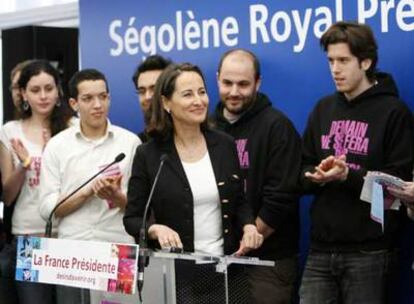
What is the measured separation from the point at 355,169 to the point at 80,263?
3.90 ft

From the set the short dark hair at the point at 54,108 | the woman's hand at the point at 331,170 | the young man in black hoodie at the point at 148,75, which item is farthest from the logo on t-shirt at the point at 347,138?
the short dark hair at the point at 54,108

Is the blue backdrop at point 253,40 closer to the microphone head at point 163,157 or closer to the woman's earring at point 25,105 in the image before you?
the woman's earring at point 25,105

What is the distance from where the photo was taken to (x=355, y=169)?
3572 mm

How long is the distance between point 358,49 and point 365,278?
0.93m

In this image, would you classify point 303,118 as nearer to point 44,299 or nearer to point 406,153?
point 406,153

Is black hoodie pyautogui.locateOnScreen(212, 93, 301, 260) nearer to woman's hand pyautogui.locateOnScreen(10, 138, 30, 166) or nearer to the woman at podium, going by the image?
the woman at podium

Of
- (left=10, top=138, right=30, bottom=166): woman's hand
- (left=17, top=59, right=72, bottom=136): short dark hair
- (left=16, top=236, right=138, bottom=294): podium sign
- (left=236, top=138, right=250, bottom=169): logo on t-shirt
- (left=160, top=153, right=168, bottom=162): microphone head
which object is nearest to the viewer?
(left=16, top=236, right=138, bottom=294): podium sign

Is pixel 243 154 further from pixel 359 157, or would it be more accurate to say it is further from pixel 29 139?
pixel 29 139

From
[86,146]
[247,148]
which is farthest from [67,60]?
[247,148]

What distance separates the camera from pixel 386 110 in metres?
3.62

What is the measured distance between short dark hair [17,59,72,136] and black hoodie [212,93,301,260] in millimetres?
951

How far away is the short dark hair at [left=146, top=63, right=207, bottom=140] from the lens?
11.9ft

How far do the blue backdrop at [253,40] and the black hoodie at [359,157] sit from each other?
1.20 ft

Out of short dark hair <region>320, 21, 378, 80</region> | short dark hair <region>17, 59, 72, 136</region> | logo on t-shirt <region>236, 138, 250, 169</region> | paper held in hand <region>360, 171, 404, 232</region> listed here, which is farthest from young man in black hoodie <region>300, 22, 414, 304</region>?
short dark hair <region>17, 59, 72, 136</region>
